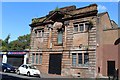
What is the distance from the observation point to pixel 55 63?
104ft

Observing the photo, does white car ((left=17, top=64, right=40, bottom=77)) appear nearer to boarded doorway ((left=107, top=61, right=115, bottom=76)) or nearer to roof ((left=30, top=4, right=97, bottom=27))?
roof ((left=30, top=4, right=97, bottom=27))

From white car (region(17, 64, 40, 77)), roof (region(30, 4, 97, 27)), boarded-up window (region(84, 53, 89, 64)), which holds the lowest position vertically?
white car (region(17, 64, 40, 77))

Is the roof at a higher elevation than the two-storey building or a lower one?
higher

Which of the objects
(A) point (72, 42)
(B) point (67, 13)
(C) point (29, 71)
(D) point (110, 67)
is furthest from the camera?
(B) point (67, 13)

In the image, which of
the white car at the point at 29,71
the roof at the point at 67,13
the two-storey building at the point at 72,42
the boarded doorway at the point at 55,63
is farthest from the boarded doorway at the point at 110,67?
the white car at the point at 29,71

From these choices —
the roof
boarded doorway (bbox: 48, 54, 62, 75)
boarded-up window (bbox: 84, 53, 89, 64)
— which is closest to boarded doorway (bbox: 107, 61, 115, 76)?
boarded-up window (bbox: 84, 53, 89, 64)

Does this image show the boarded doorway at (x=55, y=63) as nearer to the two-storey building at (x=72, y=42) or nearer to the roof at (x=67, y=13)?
the two-storey building at (x=72, y=42)

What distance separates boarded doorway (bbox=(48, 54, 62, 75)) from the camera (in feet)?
103

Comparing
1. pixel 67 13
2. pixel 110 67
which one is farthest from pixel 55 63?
pixel 110 67

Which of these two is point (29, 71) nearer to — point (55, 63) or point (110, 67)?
point (55, 63)

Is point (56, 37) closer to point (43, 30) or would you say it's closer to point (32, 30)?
point (43, 30)

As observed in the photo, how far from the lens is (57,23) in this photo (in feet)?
108

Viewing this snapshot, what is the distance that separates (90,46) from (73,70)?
419 cm

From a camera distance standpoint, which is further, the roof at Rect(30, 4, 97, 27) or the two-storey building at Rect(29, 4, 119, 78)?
the roof at Rect(30, 4, 97, 27)
